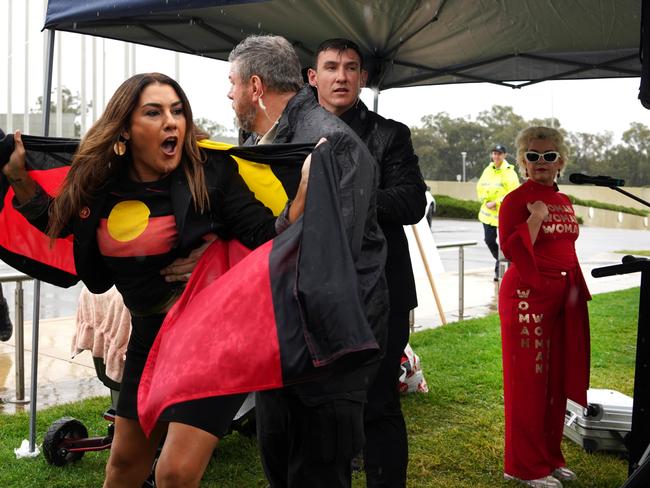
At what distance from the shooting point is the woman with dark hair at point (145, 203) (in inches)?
107

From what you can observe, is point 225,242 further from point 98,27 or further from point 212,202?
point 98,27

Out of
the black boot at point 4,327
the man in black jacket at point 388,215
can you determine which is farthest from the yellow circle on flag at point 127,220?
the black boot at point 4,327

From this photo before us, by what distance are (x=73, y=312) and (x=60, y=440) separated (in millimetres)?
5786

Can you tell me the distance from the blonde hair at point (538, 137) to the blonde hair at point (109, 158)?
7.32 feet

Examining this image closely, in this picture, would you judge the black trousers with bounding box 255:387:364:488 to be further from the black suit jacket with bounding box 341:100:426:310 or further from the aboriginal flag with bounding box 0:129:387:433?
the black suit jacket with bounding box 341:100:426:310

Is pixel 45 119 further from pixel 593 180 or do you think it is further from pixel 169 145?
pixel 593 180

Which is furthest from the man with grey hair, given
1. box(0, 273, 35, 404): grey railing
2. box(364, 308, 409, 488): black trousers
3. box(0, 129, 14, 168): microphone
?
box(0, 273, 35, 404): grey railing

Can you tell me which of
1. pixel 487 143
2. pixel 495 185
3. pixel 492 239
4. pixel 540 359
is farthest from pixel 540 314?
pixel 487 143

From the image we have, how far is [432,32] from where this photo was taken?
19.2 ft

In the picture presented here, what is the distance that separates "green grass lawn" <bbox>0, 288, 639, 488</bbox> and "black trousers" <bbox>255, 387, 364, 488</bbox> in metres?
1.65

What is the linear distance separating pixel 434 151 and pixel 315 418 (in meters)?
36.5

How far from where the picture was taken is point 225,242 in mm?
2840

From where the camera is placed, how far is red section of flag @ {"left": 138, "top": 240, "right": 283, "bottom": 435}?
8.02 feet

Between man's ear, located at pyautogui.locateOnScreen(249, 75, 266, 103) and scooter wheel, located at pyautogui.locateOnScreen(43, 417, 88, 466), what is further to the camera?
scooter wheel, located at pyautogui.locateOnScreen(43, 417, 88, 466)
